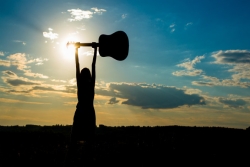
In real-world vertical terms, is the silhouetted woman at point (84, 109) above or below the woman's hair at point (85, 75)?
below

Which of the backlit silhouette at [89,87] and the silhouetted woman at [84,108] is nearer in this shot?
the backlit silhouette at [89,87]

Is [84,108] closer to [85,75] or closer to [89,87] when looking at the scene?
[89,87]
